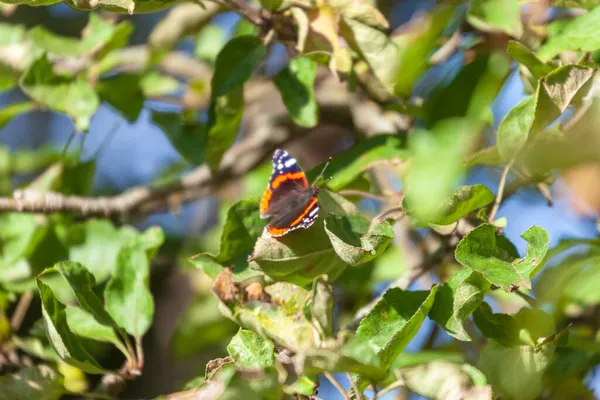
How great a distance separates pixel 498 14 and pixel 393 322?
0.45m

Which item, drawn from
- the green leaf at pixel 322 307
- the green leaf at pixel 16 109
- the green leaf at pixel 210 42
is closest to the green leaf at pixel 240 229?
the green leaf at pixel 322 307

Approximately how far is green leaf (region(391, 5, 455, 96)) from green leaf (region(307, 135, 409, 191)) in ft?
0.25

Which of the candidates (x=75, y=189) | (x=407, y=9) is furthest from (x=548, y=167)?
(x=407, y=9)

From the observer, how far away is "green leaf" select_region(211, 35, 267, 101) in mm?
923

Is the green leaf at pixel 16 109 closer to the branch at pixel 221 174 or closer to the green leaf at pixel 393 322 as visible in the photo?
the branch at pixel 221 174

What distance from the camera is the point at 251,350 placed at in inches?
27.7

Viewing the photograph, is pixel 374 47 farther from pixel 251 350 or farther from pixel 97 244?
pixel 97 244

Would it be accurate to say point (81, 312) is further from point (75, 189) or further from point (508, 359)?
point (508, 359)

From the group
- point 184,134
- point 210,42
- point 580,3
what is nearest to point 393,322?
point 580,3

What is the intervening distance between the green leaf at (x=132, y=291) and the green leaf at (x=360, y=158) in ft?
0.88

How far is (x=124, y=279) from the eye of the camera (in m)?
0.94

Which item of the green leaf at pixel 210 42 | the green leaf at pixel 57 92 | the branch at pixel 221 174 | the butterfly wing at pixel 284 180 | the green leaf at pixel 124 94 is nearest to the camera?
the butterfly wing at pixel 284 180

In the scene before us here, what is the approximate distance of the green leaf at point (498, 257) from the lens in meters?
0.68

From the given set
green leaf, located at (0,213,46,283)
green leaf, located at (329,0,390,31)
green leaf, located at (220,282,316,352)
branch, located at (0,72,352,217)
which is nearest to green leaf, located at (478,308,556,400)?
green leaf, located at (220,282,316,352)
